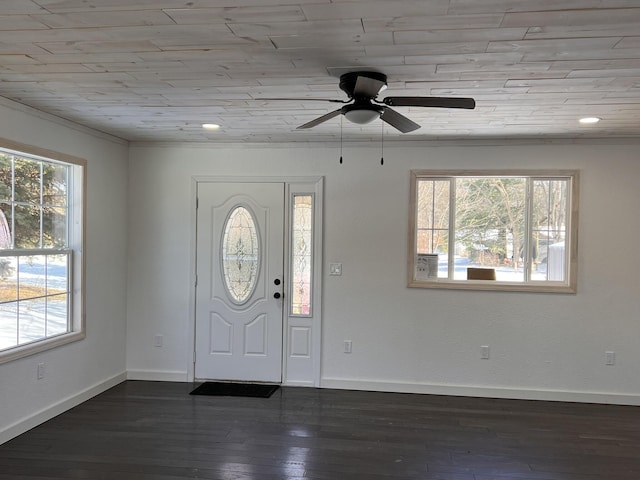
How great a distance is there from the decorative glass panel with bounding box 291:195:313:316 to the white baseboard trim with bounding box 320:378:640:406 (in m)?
0.77

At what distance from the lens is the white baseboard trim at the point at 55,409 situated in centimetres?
349

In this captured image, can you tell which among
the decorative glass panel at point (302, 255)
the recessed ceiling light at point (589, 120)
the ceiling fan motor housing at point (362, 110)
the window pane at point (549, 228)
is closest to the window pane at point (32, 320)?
the decorative glass panel at point (302, 255)

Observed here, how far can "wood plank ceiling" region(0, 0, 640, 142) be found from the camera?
1989 mm

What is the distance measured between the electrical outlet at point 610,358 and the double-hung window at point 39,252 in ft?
15.1

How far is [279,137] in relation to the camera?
15.2 feet

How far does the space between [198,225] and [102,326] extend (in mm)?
1283

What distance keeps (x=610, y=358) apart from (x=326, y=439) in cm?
273

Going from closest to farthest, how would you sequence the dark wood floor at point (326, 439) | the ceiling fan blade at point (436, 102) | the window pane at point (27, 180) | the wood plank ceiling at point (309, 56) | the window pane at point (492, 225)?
the wood plank ceiling at point (309, 56)
the ceiling fan blade at point (436, 102)
the dark wood floor at point (326, 439)
the window pane at point (27, 180)
the window pane at point (492, 225)

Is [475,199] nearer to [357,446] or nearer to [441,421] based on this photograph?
[441,421]

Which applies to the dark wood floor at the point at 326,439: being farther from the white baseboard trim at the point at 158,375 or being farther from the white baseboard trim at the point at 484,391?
the white baseboard trim at the point at 158,375

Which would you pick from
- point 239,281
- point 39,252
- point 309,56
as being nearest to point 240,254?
point 239,281

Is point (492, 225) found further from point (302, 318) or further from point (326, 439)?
point (326, 439)

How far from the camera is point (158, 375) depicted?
16.4 feet

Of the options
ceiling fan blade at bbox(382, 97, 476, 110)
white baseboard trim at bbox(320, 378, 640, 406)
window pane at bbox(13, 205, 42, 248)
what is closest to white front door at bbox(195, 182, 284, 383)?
white baseboard trim at bbox(320, 378, 640, 406)
